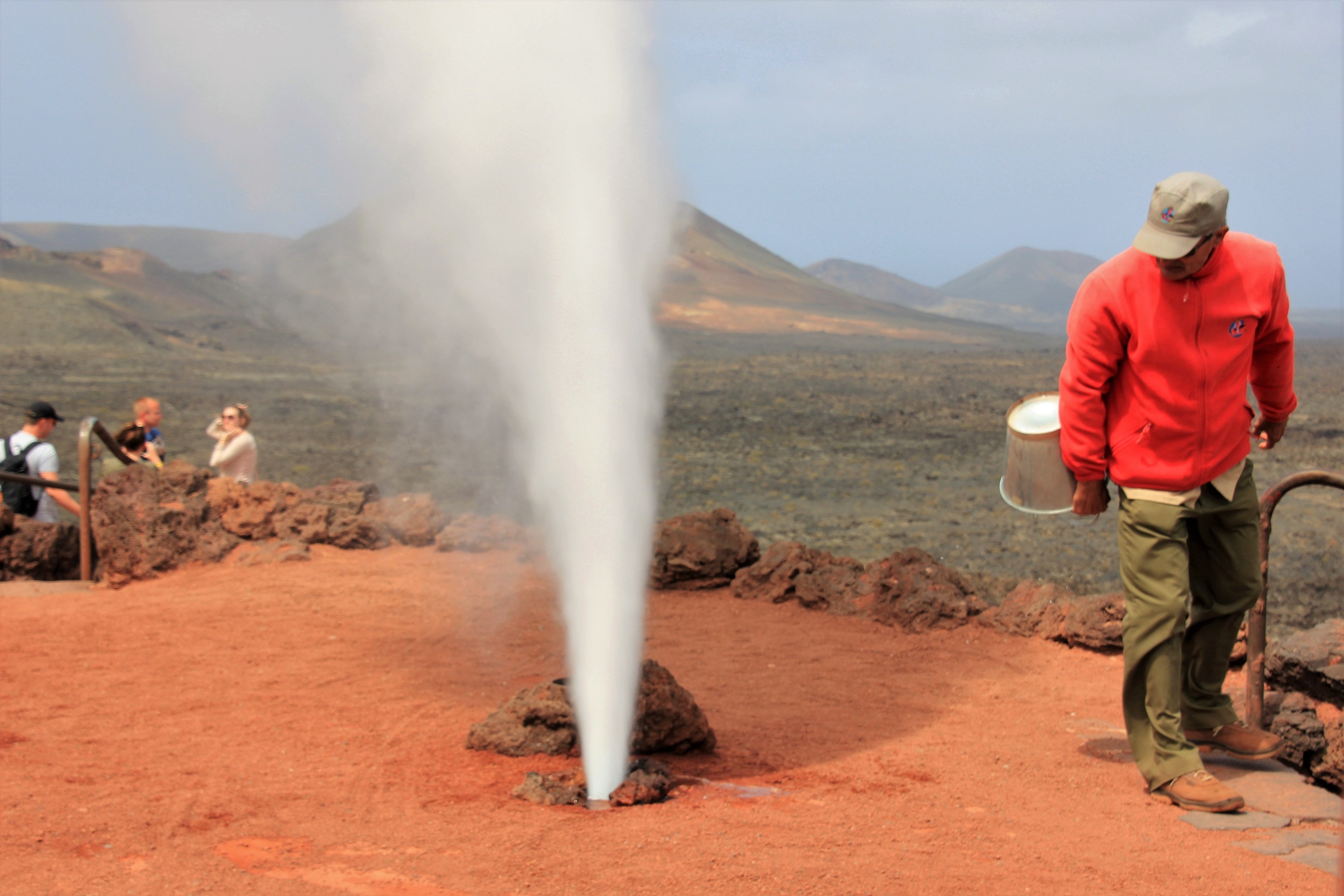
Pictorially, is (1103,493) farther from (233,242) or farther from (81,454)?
(233,242)

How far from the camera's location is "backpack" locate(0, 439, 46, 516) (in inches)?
333

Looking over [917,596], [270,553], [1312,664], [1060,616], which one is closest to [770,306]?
[270,553]

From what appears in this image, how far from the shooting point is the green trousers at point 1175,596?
3.89m

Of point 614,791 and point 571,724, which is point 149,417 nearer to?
point 571,724

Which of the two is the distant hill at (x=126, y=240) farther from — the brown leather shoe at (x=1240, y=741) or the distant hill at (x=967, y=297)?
the distant hill at (x=967, y=297)

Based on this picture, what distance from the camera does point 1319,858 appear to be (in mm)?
3408

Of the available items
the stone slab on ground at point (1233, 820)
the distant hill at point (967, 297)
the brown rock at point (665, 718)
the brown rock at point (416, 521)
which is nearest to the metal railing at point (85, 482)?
the brown rock at point (416, 521)

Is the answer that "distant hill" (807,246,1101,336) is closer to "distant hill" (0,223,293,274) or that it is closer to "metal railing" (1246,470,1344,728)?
"distant hill" (0,223,293,274)

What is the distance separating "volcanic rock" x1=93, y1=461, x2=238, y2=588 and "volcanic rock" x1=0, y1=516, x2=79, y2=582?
8 centimetres

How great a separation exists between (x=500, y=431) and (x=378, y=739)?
6563mm

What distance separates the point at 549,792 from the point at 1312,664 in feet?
10.5

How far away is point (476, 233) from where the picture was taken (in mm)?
5500

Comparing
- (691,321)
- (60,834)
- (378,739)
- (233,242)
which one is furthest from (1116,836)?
(691,321)

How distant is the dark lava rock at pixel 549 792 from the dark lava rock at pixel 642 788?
0.39ft
